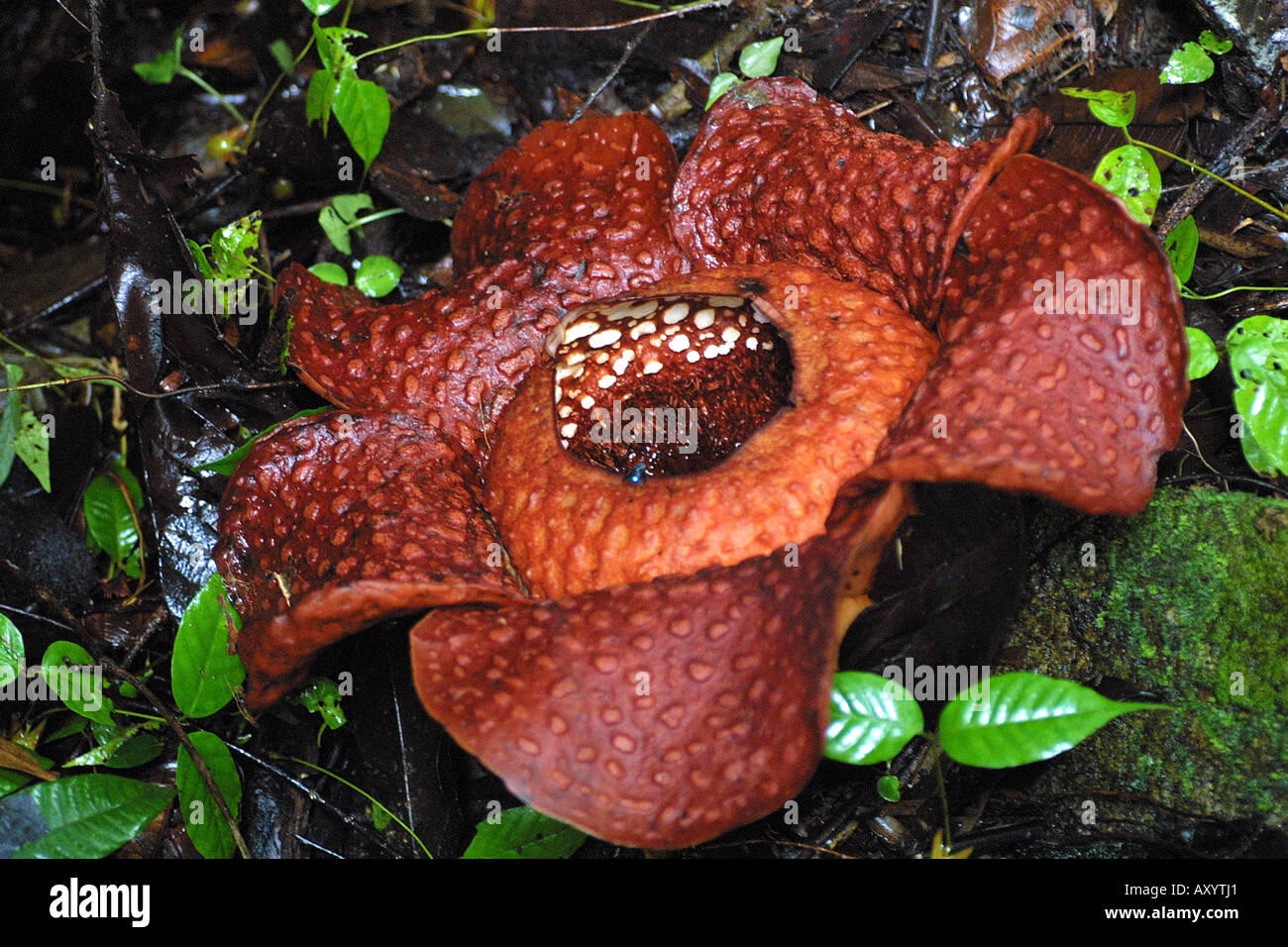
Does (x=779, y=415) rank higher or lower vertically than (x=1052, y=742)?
higher

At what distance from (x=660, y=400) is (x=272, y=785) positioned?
2056 millimetres

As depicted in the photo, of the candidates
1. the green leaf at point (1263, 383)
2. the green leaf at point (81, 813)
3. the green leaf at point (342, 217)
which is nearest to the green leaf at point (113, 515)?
the green leaf at point (81, 813)

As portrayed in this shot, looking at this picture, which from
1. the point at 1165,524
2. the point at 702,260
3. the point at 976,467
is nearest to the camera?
the point at 976,467

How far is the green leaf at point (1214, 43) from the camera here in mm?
3814

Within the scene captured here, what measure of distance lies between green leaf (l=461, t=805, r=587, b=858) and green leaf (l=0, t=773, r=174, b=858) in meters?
1.15

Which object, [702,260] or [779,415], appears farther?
[702,260]

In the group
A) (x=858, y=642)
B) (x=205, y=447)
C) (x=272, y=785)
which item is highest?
(x=858, y=642)

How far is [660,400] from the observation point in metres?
3.59

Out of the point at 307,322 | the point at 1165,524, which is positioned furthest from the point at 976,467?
the point at 307,322

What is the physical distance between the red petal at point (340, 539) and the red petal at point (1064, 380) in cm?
129

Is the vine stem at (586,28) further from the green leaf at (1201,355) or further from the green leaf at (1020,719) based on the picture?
the green leaf at (1020,719)

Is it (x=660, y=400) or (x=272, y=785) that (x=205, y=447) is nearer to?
(x=272, y=785)

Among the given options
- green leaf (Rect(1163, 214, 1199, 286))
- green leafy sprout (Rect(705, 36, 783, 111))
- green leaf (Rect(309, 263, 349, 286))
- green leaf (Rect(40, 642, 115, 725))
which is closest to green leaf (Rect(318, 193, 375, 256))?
green leaf (Rect(309, 263, 349, 286))

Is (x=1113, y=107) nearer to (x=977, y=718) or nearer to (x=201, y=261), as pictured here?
(x=977, y=718)
